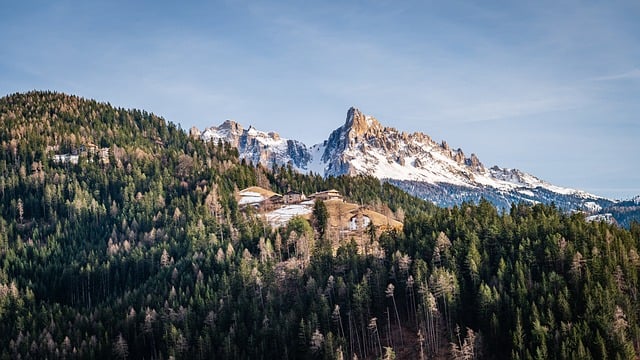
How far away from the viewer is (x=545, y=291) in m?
116

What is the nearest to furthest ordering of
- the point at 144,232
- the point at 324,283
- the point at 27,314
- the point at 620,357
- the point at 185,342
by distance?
1. the point at 620,357
2. the point at 185,342
3. the point at 324,283
4. the point at 27,314
5. the point at 144,232

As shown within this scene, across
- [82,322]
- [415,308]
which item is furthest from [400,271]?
[82,322]

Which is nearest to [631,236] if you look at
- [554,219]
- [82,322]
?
[554,219]

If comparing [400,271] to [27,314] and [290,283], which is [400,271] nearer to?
[290,283]

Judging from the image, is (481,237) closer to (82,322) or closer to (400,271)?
(400,271)

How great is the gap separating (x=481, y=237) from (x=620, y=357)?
149 feet

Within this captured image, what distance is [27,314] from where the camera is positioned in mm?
150125

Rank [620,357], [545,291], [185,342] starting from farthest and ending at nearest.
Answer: [185,342] < [545,291] < [620,357]

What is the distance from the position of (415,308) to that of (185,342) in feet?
154

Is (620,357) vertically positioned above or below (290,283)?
below

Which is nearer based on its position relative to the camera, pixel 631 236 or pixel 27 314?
pixel 631 236

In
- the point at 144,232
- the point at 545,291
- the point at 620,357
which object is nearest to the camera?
the point at 620,357

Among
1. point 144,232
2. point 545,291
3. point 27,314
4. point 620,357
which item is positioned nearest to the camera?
point 620,357

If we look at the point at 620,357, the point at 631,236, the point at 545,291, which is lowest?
the point at 620,357
